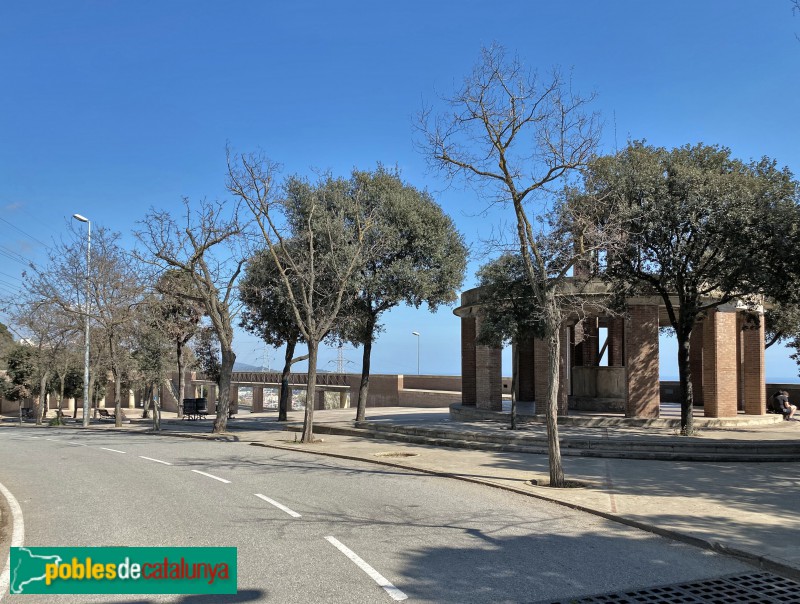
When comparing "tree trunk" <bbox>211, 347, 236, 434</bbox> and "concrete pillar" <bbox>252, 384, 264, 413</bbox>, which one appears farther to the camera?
"concrete pillar" <bbox>252, 384, 264, 413</bbox>

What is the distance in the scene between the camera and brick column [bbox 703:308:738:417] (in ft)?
73.0

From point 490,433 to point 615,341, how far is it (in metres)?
15.9

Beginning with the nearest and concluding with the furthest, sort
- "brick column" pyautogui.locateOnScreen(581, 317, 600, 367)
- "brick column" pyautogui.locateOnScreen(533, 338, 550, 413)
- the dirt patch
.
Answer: the dirt patch → "brick column" pyautogui.locateOnScreen(533, 338, 550, 413) → "brick column" pyautogui.locateOnScreen(581, 317, 600, 367)

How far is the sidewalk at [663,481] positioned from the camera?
7.97 m

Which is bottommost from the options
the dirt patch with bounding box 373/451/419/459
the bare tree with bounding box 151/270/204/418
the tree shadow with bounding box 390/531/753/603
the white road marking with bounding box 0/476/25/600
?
the dirt patch with bounding box 373/451/419/459

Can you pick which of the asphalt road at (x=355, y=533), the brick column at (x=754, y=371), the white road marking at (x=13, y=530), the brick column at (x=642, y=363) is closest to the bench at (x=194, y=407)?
the asphalt road at (x=355, y=533)

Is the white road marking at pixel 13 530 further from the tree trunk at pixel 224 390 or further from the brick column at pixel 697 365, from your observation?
the brick column at pixel 697 365

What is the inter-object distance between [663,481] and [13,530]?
1129 centimetres

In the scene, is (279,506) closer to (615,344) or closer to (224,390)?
(224,390)

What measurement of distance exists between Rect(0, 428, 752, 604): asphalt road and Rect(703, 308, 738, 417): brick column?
14070mm

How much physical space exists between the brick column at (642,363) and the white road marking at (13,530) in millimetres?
18370

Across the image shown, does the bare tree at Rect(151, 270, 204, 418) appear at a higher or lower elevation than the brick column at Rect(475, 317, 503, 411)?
higher

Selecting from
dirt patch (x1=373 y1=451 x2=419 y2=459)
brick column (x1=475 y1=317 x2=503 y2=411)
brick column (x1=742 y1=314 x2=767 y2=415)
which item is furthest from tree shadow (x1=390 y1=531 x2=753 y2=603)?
brick column (x1=742 y1=314 x2=767 y2=415)

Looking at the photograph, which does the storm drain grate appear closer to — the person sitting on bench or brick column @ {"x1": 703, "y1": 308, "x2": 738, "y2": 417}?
brick column @ {"x1": 703, "y1": 308, "x2": 738, "y2": 417}
